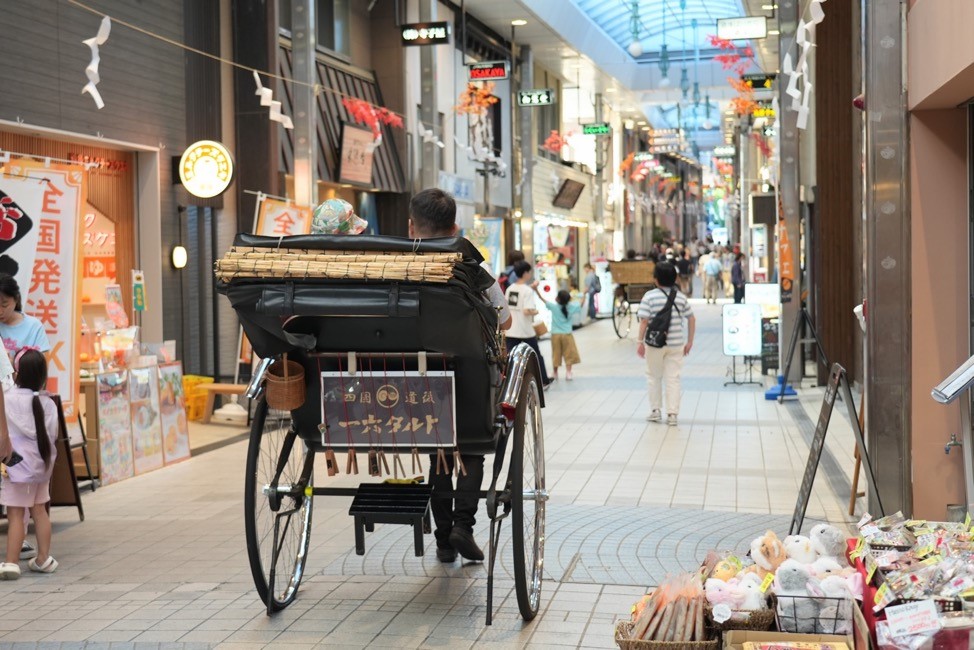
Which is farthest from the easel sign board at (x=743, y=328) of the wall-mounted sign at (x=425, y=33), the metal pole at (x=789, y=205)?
the wall-mounted sign at (x=425, y=33)

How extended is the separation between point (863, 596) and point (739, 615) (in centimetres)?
43

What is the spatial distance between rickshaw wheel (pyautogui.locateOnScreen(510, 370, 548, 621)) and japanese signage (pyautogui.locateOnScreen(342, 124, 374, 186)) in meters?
12.4

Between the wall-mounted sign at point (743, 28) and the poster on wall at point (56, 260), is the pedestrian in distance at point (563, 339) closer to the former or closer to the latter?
the wall-mounted sign at point (743, 28)

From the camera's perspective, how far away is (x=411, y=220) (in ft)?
18.3

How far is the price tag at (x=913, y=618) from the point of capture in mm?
3451

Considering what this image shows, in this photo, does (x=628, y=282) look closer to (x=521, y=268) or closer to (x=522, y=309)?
(x=521, y=268)

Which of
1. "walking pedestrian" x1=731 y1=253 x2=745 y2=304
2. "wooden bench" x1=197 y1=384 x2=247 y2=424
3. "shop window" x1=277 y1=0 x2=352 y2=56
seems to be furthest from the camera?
"walking pedestrian" x1=731 y1=253 x2=745 y2=304

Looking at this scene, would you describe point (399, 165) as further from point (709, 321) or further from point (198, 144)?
point (709, 321)

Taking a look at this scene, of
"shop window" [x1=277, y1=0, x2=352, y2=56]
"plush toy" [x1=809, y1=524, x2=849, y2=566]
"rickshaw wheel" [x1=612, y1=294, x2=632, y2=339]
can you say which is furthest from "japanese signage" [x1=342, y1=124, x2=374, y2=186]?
"plush toy" [x1=809, y1=524, x2=849, y2=566]

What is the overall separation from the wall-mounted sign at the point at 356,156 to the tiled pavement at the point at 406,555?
302 inches

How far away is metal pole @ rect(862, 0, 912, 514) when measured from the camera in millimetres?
6488

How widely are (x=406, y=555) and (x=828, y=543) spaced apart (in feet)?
9.39

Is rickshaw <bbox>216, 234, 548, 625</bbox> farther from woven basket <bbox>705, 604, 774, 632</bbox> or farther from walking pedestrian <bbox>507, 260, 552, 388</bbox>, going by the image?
walking pedestrian <bbox>507, 260, 552, 388</bbox>

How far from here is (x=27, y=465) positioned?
21.6 feet
